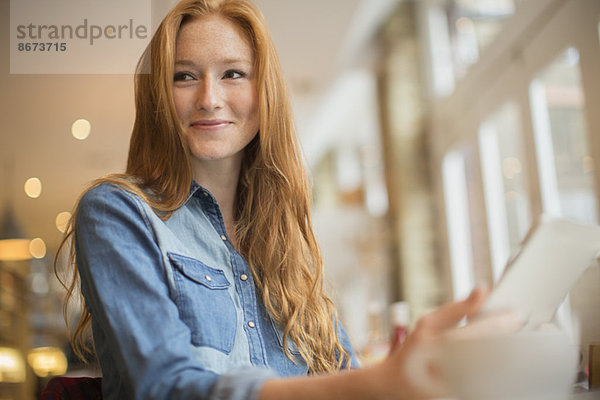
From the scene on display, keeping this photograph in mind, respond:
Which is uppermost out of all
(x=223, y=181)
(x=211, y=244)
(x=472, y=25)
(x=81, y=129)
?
(x=472, y=25)

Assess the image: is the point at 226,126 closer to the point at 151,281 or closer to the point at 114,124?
the point at 151,281

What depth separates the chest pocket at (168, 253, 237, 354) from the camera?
2.19 ft

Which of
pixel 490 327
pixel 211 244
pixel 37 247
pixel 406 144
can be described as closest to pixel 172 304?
pixel 211 244

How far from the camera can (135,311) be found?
1.89 ft

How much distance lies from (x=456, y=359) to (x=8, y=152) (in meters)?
1.86

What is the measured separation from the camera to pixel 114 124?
75.8 inches

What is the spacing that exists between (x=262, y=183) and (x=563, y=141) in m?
1.65

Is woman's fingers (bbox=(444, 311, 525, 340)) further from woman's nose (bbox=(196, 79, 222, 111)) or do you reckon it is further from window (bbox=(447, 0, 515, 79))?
window (bbox=(447, 0, 515, 79))

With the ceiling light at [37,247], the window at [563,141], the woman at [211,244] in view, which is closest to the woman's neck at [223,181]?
the woman at [211,244]

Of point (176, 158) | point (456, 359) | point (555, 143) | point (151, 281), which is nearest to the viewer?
point (456, 359)

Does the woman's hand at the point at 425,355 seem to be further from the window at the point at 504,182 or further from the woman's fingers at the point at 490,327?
the window at the point at 504,182

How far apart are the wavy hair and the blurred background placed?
0.21m

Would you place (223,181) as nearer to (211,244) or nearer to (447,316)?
(211,244)

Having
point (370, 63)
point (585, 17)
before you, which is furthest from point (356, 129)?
point (585, 17)
